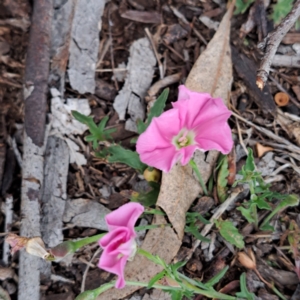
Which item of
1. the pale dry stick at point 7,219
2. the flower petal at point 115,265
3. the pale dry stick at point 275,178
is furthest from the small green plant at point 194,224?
the pale dry stick at point 7,219

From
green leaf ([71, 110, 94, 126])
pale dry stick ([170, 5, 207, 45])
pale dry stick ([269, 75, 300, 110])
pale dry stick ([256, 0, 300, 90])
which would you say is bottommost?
green leaf ([71, 110, 94, 126])

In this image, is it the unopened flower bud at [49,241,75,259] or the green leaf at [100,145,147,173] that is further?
the green leaf at [100,145,147,173]

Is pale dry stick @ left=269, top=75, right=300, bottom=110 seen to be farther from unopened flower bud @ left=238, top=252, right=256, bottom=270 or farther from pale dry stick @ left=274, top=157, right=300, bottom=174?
unopened flower bud @ left=238, top=252, right=256, bottom=270

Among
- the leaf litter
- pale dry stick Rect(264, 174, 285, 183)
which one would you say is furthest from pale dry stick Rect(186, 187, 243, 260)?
pale dry stick Rect(264, 174, 285, 183)

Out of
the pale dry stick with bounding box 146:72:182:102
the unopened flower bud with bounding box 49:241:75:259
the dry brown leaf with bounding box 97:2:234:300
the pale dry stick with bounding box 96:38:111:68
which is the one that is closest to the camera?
the unopened flower bud with bounding box 49:241:75:259

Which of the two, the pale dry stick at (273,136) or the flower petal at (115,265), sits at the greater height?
the pale dry stick at (273,136)

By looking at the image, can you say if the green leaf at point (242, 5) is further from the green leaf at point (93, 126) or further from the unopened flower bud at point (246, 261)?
the unopened flower bud at point (246, 261)

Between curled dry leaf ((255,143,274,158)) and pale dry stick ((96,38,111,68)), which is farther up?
pale dry stick ((96,38,111,68))

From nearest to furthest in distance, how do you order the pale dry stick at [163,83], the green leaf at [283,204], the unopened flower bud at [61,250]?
1. the unopened flower bud at [61,250]
2. the green leaf at [283,204]
3. the pale dry stick at [163,83]
